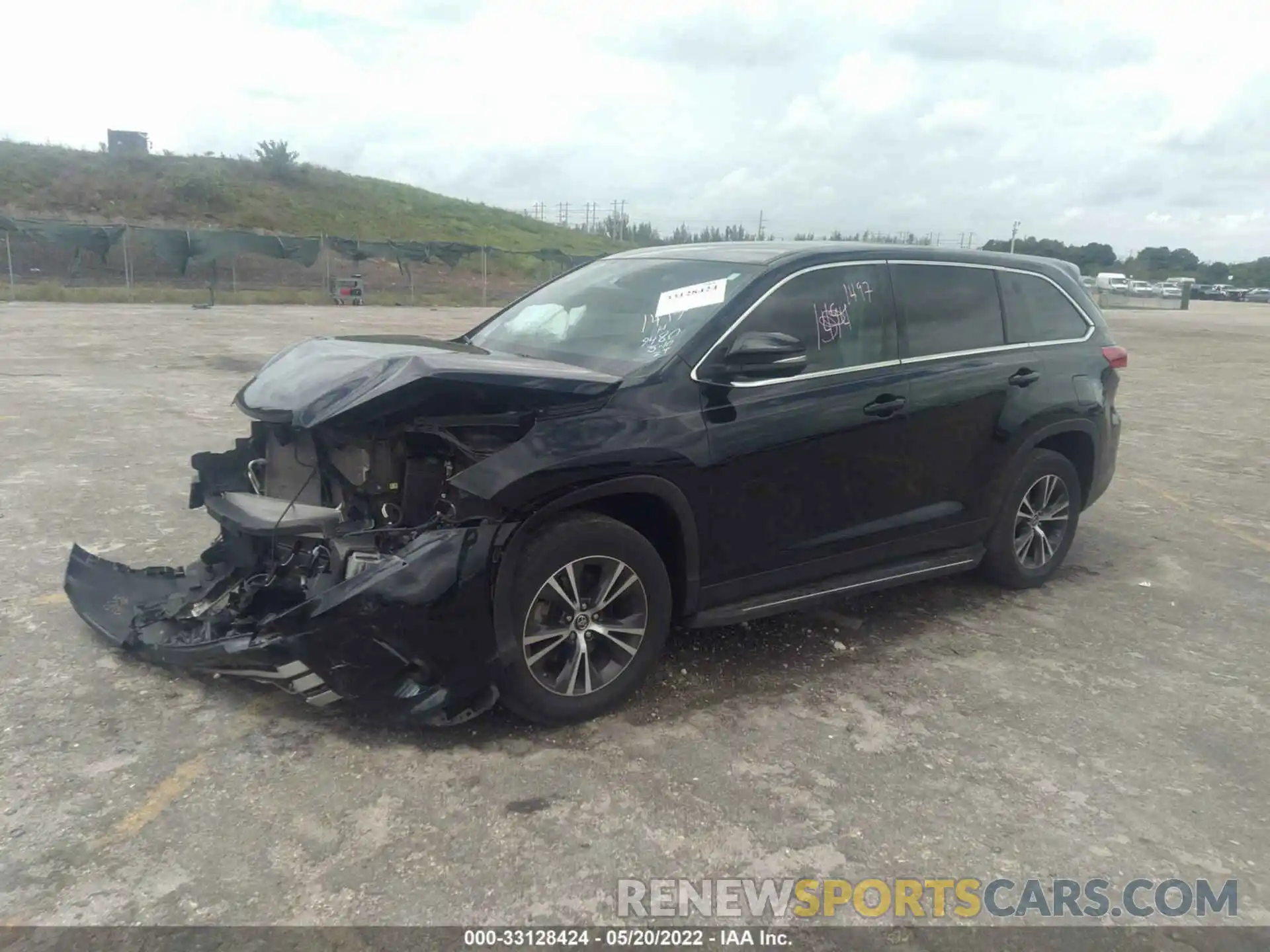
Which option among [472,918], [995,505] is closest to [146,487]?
[472,918]

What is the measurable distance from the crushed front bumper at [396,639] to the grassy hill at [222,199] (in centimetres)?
4719

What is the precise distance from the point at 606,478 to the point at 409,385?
2.56 feet

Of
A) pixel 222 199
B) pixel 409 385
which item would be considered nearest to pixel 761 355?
pixel 409 385

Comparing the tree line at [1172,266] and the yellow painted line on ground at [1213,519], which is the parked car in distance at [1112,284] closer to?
the tree line at [1172,266]

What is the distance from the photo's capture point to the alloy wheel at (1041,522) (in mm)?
5168

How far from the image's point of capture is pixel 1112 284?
4847 centimetres

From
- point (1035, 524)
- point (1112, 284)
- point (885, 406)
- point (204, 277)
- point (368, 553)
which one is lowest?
point (1035, 524)

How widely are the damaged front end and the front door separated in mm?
764

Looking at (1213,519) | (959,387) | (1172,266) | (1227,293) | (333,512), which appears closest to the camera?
(333,512)

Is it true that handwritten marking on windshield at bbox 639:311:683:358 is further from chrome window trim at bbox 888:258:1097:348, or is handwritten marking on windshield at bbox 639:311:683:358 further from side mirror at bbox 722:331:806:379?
chrome window trim at bbox 888:258:1097:348

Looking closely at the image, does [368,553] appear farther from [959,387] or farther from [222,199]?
[222,199]

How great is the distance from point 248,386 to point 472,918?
247 cm

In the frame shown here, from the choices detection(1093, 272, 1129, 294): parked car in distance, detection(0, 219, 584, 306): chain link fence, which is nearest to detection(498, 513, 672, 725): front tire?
detection(0, 219, 584, 306): chain link fence

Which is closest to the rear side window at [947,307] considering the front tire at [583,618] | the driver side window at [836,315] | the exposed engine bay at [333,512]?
the driver side window at [836,315]
